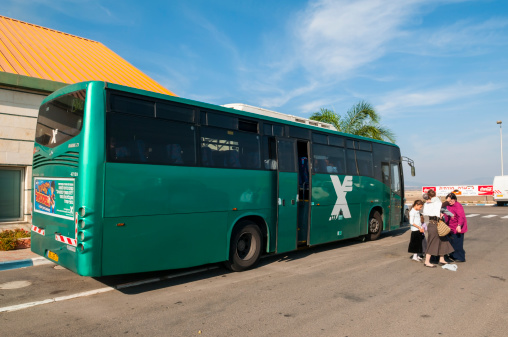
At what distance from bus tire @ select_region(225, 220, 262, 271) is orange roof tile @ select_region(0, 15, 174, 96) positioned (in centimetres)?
886

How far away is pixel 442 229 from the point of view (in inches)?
332

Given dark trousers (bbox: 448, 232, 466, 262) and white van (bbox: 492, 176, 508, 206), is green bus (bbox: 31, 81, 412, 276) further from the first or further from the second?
white van (bbox: 492, 176, 508, 206)

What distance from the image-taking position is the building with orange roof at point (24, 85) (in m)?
11.4

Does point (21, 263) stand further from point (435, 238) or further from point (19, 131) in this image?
point (435, 238)

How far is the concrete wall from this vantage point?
37.2 ft

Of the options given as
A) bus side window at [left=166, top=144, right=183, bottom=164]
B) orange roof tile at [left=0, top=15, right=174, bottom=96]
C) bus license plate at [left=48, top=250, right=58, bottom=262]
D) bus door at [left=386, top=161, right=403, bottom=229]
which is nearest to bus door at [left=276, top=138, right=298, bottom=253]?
bus side window at [left=166, top=144, right=183, bottom=164]

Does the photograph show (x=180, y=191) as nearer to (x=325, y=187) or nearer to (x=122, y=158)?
(x=122, y=158)

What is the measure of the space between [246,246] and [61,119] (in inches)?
173

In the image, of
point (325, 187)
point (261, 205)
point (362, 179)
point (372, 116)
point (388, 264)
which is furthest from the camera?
point (372, 116)

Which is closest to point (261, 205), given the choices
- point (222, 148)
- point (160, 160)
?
point (222, 148)

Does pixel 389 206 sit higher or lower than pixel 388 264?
higher

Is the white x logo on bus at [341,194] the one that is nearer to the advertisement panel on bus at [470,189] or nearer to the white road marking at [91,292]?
the white road marking at [91,292]

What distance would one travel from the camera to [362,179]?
1177 centimetres

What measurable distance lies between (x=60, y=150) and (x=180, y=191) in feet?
6.85
